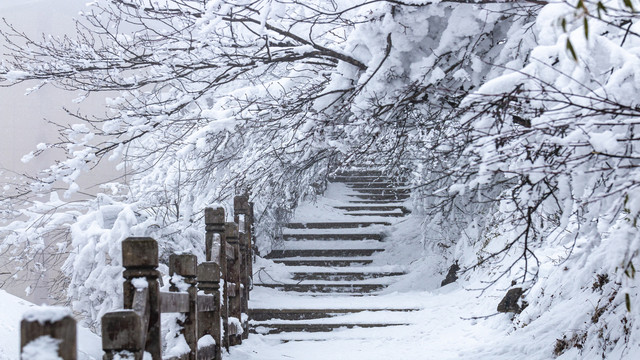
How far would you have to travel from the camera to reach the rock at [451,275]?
11922 millimetres

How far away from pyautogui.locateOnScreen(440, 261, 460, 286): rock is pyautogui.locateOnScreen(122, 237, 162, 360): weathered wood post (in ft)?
28.7

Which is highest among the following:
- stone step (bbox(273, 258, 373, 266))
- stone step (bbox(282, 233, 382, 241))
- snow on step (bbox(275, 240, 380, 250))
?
stone step (bbox(282, 233, 382, 241))

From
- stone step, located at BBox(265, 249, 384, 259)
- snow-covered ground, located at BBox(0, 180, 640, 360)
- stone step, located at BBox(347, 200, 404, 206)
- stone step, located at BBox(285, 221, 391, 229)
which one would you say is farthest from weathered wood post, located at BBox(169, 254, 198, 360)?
stone step, located at BBox(347, 200, 404, 206)

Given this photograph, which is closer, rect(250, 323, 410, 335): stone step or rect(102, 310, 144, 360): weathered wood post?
rect(102, 310, 144, 360): weathered wood post

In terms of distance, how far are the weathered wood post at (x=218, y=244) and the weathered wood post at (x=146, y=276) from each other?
2709mm

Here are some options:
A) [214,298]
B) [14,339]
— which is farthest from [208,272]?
[14,339]

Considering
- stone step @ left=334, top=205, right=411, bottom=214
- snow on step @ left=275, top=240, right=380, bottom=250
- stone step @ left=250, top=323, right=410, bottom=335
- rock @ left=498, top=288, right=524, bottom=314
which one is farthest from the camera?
stone step @ left=334, top=205, right=411, bottom=214

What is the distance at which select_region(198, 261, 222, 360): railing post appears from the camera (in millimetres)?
5957

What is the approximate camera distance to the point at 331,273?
39.9ft

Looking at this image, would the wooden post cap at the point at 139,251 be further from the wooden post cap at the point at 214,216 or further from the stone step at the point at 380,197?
the stone step at the point at 380,197

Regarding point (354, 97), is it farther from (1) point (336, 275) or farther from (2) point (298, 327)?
(1) point (336, 275)

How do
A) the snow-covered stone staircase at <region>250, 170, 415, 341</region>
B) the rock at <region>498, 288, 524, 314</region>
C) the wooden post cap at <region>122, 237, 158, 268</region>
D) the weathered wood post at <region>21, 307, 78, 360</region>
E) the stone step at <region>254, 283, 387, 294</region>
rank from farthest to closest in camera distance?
the stone step at <region>254, 283, 387, 294</region>, the snow-covered stone staircase at <region>250, 170, 415, 341</region>, the rock at <region>498, 288, 524, 314</region>, the wooden post cap at <region>122, 237, 158, 268</region>, the weathered wood post at <region>21, 307, 78, 360</region>

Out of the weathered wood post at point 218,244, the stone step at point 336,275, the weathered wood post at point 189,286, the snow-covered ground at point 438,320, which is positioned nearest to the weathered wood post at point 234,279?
the snow-covered ground at point 438,320

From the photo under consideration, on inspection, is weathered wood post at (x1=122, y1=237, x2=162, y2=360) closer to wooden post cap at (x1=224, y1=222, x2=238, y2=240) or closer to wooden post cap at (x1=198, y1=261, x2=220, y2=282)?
wooden post cap at (x1=198, y1=261, x2=220, y2=282)
